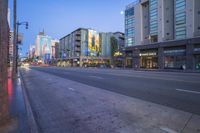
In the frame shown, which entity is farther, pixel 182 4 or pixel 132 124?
pixel 182 4

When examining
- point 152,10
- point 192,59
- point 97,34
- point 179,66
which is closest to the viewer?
point 192,59

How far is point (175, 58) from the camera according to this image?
51.9 metres

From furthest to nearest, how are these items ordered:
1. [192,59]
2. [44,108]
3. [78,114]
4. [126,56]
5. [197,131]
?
[126,56]
[192,59]
[44,108]
[78,114]
[197,131]

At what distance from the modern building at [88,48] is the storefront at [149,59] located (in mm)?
51221

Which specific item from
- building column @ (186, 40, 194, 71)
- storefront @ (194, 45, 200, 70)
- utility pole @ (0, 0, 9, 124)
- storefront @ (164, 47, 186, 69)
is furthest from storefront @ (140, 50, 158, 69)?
utility pole @ (0, 0, 9, 124)

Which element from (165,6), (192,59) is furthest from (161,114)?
(165,6)

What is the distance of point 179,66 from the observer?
5034 cm

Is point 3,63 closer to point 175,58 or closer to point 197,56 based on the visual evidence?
point 197,56

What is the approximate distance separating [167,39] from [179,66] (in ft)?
27.8

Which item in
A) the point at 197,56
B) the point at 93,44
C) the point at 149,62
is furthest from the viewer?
the point at 93,44

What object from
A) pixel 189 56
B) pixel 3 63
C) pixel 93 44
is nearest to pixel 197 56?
pixel 189 56

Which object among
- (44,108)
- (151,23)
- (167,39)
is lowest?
(44,108)

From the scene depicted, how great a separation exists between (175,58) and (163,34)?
7.44 metres

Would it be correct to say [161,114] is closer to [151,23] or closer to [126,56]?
[151,23]
